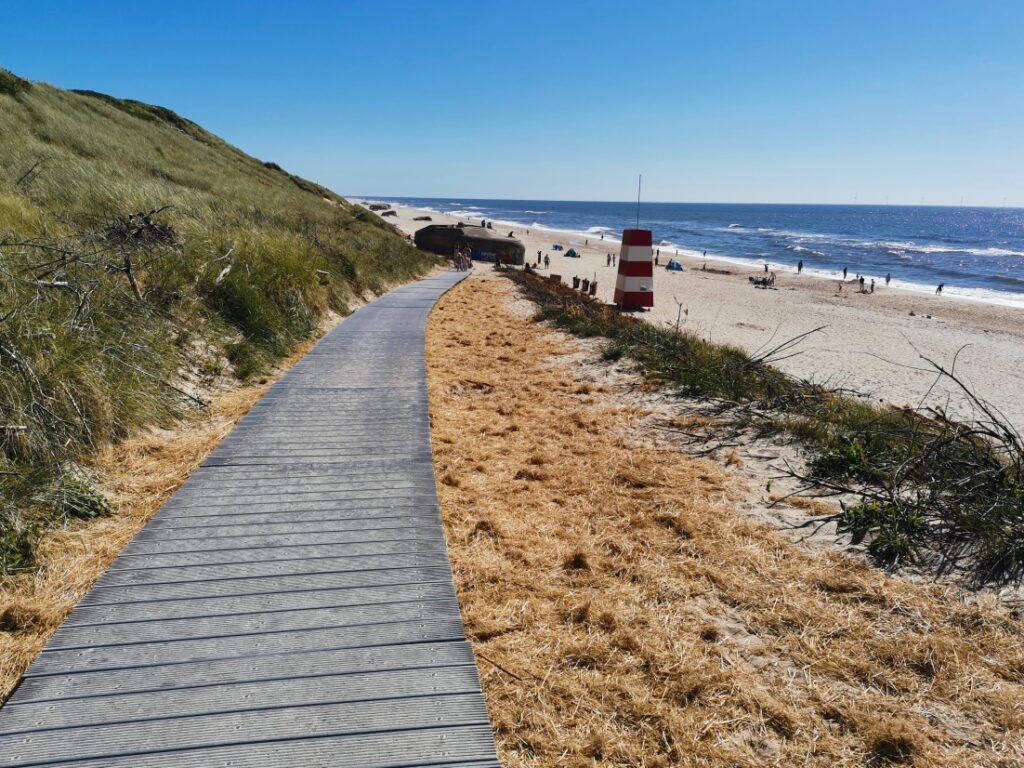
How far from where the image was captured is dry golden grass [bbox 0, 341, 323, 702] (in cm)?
251

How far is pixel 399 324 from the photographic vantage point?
32.4 ft

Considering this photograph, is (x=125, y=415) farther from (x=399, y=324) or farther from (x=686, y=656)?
(x=399, y=324)

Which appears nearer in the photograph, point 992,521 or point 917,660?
point 917,660

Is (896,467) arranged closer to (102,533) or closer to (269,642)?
(269,642)

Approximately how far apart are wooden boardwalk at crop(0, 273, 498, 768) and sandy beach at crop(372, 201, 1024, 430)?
5602mm

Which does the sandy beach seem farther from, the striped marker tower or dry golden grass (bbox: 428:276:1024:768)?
dry golden grass (bbox: 428:276:1024:768)

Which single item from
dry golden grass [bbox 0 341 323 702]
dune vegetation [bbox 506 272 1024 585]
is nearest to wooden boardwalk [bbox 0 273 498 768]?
dry golden grass [bbox 0 341 323 702]

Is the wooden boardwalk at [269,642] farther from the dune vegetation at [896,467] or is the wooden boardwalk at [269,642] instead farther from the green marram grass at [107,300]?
the dune vegetation at [896,467]

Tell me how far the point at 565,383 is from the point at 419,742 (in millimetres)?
5295

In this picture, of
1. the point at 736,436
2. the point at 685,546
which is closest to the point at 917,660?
the point at 685,546

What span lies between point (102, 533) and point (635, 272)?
39.8ft

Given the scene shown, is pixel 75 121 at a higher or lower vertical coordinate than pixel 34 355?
higher

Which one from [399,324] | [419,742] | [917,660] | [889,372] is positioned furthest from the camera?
[889,372]

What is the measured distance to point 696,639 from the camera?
267 centimetres
